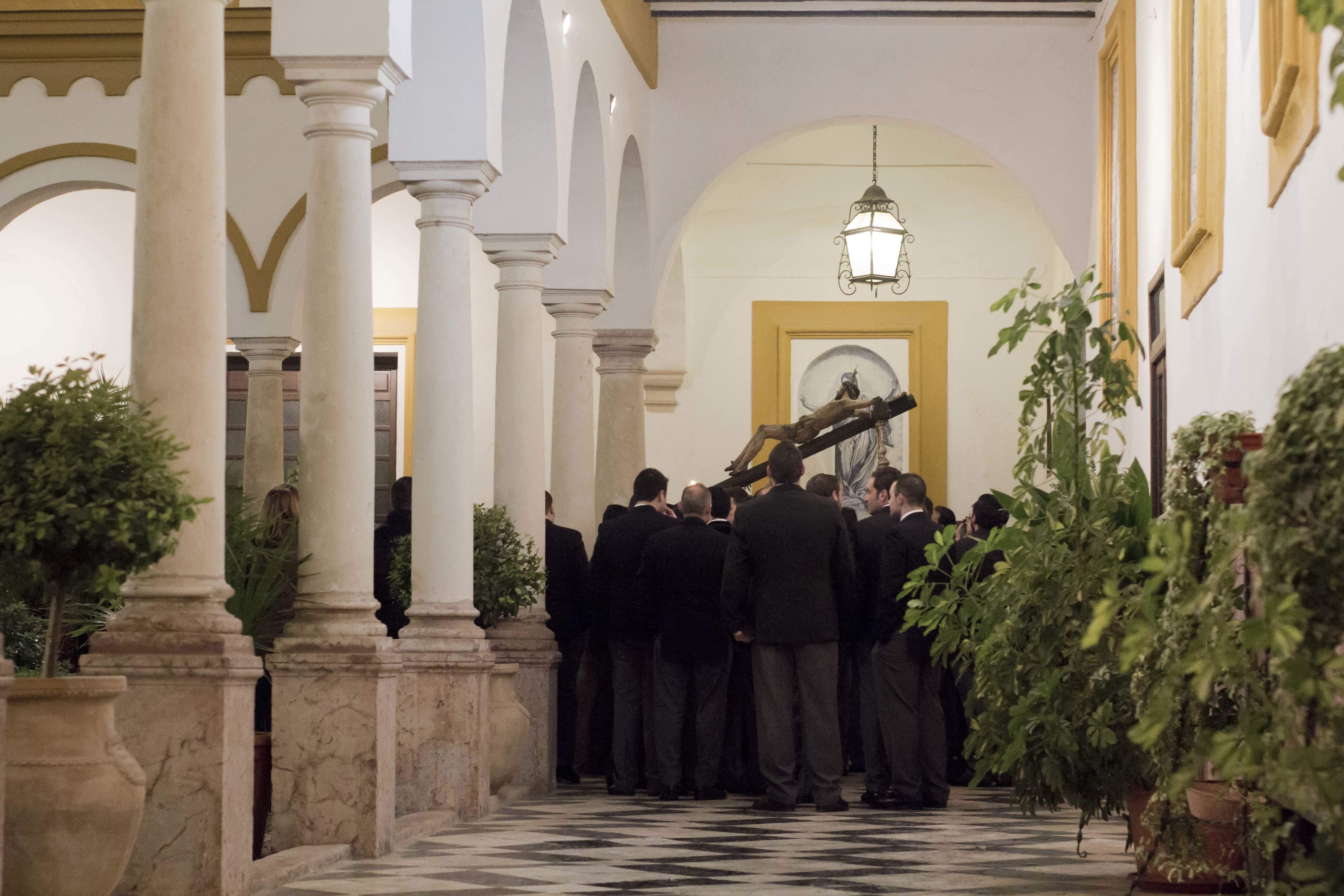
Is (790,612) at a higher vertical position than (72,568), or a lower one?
lower

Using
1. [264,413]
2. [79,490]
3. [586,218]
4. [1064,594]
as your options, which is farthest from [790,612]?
[264,413]

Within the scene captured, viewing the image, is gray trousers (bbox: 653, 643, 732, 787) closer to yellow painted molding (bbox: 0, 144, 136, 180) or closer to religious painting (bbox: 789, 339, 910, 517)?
yellow painted molding (bbox: 0, 144, 136, 180)

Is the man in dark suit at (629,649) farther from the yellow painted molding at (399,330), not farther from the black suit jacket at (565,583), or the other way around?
the yellow painted molding at (399,330)

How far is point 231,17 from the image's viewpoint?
12.5 m

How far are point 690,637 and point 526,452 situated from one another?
5.19ft

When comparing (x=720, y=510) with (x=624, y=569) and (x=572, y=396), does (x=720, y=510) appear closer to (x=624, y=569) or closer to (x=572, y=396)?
(x=624, y=569)

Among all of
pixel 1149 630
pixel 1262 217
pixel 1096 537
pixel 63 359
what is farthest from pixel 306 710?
pixel 63 359

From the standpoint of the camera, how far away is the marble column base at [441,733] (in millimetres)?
7879

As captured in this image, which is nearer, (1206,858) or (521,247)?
(1206,858)

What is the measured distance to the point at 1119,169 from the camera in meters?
11.7

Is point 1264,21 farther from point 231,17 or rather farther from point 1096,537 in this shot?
point 231,17

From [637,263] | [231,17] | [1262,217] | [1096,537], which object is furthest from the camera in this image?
[637,263]

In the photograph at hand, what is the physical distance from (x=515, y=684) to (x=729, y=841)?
2.61m

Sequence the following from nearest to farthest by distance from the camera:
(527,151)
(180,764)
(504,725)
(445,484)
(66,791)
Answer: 1. (66,791)
2. (180,764)
3. (445,484)
4. (504,725)
5. (527,151)
